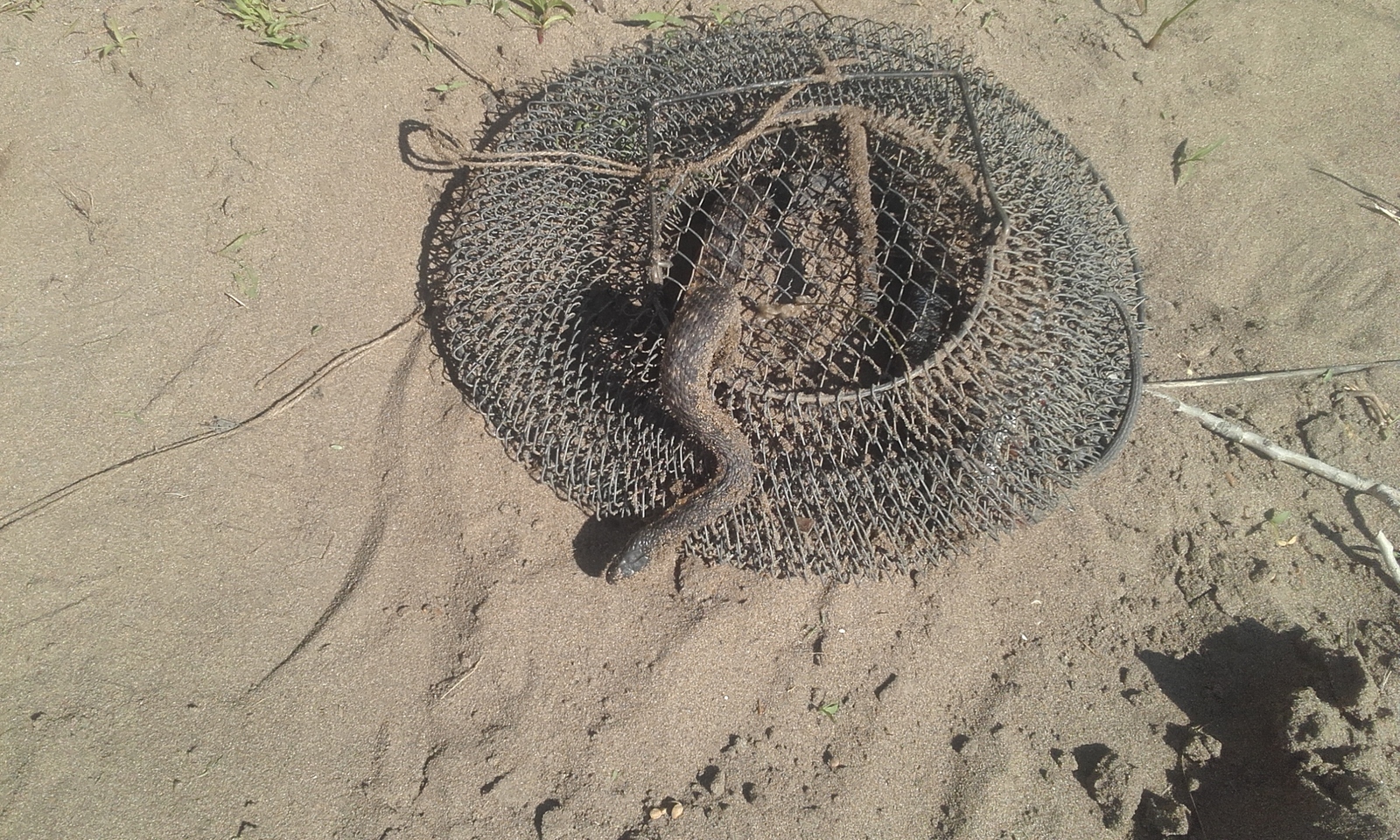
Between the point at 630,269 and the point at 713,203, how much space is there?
1.43ft

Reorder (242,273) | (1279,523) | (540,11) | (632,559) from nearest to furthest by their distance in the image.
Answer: (632,559) → (1279,523) → (242,273) → (540,11)

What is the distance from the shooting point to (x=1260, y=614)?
2.58 meters

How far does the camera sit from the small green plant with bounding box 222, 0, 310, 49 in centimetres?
307

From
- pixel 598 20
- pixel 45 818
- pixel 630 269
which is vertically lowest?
pixel 45 818

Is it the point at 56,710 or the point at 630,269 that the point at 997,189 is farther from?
the point at 56,710

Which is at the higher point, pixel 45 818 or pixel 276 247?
pixel 276 247

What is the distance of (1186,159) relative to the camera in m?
3.38

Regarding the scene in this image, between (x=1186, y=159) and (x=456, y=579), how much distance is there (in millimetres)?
3593

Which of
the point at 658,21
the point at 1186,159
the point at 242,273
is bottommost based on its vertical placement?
the point at 242,273

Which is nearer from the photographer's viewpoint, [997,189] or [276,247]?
[997,189]

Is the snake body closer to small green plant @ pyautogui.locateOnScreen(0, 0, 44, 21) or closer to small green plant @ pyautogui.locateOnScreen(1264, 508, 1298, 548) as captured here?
small green plant @ pyautogui.locateOnScreen(1264, 508, 1298, 548)

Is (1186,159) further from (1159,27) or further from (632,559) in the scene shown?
(632,559)

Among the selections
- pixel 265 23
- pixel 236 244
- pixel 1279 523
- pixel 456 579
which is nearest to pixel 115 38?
pixel 265 23

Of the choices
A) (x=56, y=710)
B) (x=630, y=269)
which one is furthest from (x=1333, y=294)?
(x=56, y=710)
